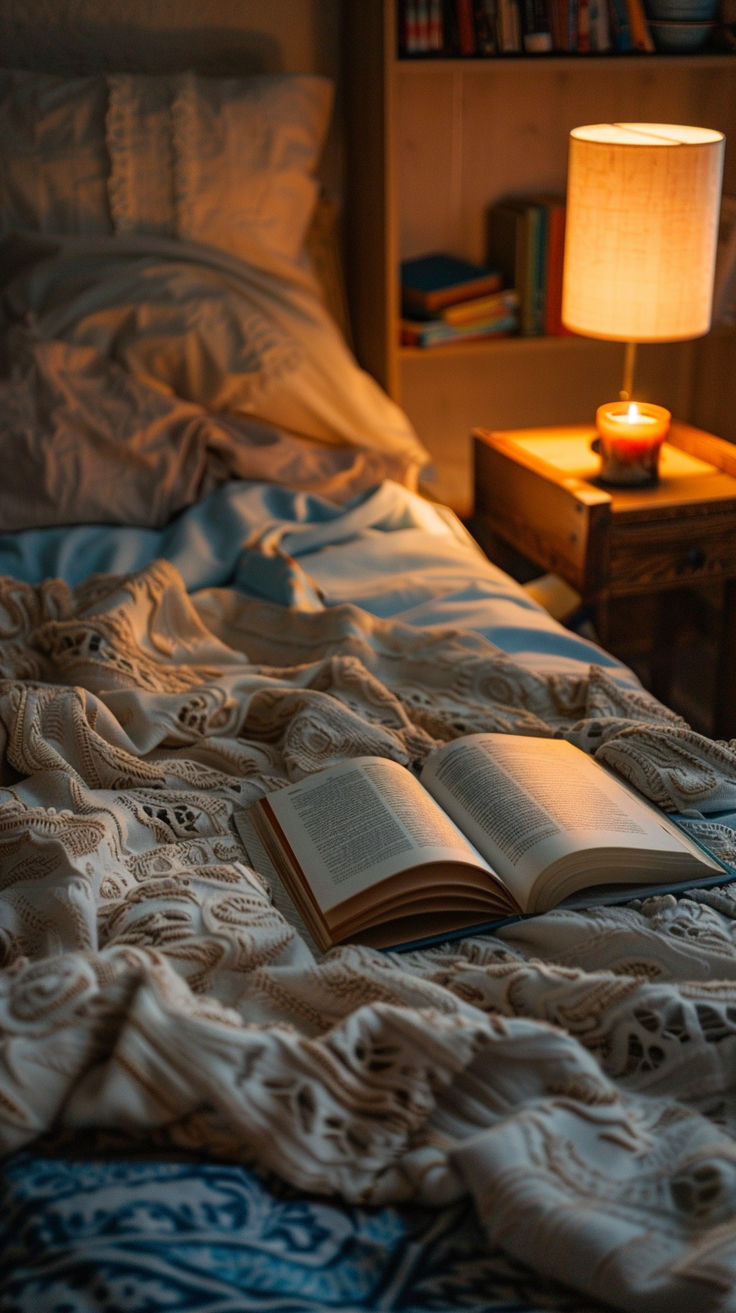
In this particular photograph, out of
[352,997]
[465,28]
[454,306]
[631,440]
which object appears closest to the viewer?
[352,997]

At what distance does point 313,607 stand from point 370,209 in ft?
3.14

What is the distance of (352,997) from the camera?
31.5 inches

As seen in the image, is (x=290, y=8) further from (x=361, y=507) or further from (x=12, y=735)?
(x=12, y=735)

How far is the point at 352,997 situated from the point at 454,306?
A: 1652 mm

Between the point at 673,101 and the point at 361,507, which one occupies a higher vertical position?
the point at 673,101

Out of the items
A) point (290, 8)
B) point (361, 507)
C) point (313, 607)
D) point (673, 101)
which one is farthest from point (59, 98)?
point (673, 101)

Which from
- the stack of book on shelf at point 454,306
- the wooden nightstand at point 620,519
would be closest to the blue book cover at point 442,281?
the stack of book on shelf at point 454,306

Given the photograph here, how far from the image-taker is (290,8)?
2131 mm

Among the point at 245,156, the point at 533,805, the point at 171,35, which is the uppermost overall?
the point at 171,35

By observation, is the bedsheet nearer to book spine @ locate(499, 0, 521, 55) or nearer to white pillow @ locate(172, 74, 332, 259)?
white pillow @ locate(172, 74, 332, 259)

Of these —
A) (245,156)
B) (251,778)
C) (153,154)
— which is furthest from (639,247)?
(251,778)

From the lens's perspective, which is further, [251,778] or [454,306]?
[454,306]

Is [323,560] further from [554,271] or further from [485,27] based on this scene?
[485,27]

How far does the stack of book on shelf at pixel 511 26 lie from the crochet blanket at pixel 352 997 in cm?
128
